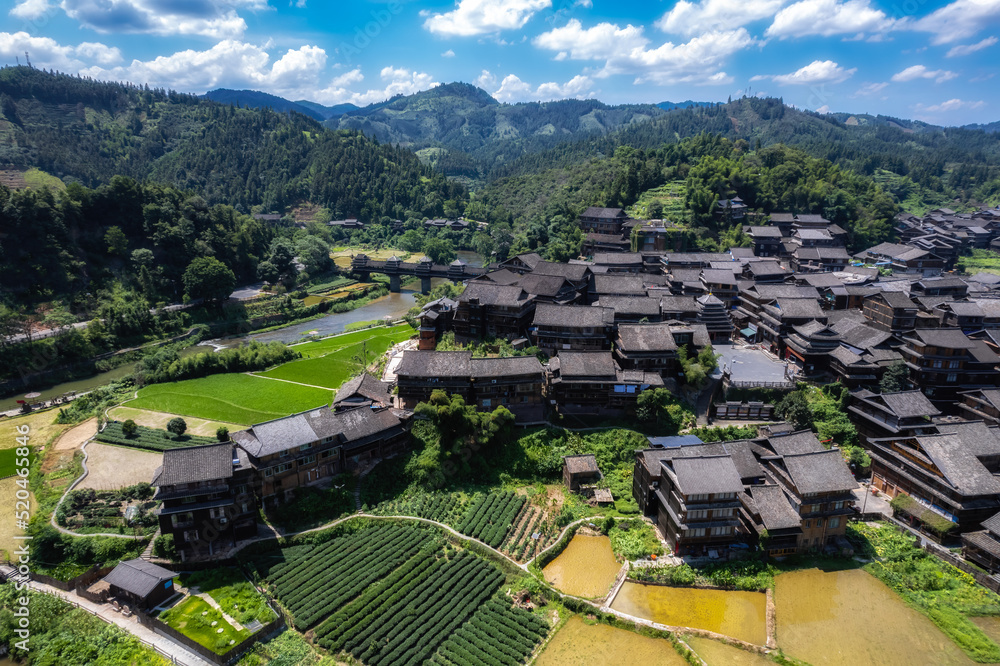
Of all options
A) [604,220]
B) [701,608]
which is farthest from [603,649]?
[604,220]

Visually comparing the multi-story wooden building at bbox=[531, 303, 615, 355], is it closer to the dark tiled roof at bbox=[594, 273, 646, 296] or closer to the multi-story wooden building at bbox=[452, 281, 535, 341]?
the multi-story wooden building at bbox=[452, 281, 535, 341]

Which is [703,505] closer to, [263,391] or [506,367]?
[506,367]

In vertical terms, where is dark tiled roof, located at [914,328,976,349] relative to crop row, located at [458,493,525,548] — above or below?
above

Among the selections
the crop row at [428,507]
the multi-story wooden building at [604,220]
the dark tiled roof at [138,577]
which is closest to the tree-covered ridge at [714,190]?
the multi-story wooden building at [604,220]

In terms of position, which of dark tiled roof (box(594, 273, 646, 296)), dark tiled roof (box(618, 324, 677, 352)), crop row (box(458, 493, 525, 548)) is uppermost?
dark tiled roof (box(594, 273, 646, 296))

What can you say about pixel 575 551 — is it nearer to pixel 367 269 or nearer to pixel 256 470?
pixel 256 470

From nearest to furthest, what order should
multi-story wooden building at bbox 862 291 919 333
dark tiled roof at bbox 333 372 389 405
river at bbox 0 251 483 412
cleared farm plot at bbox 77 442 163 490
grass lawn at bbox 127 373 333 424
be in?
cleared farm plot at bbox 77 442 163 490 < dark tiled roof at bbox 333 372 389 405 < grass lawn at bbox 127 373 333 424 < multi-story wooden building at bbox 862 291 919 333 < river at bbox 0 251 483 412

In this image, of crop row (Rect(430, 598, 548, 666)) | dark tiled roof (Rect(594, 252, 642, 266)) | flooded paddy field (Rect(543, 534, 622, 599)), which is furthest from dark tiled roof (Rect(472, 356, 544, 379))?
dark tiled roof (Rect(594, 252, 642, 266))

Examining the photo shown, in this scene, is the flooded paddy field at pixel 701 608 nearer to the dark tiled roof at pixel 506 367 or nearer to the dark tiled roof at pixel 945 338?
the dark tiled roof at pixel 506 367
